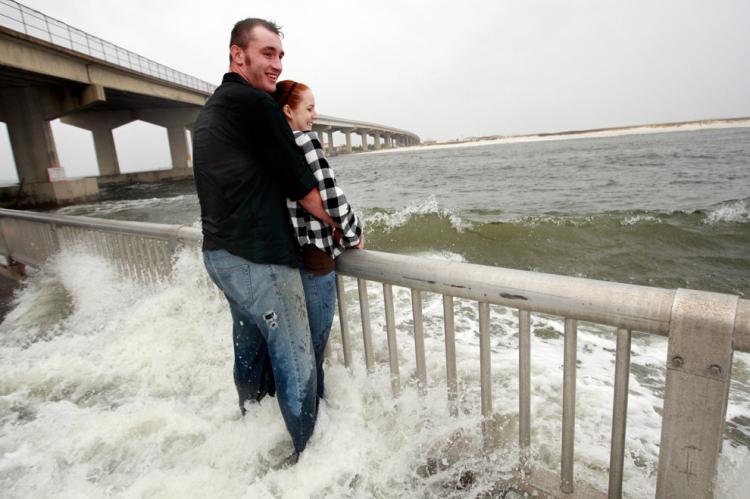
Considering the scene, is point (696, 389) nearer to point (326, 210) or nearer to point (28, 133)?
point (326, 210)

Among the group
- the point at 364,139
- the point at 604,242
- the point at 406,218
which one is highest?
the point at 364,139

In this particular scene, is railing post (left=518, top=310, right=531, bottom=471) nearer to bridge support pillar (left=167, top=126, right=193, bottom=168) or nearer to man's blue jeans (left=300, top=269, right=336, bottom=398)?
man's blue jeans (left=300, top=269, right=336, bottom=398)

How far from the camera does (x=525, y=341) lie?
184cm

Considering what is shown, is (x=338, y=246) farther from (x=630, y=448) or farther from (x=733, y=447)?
(x=733, y=447)

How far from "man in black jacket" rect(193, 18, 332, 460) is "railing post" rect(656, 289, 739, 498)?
1.49 m

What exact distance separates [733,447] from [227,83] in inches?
141

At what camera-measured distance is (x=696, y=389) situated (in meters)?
1.47

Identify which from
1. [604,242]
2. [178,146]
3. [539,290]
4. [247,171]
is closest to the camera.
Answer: [539,290]

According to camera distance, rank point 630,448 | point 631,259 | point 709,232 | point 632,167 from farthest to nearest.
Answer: point 632,167 < point 709,232 < point 631,259 < point 630,448

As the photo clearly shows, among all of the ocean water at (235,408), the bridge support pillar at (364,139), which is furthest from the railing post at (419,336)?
the bridge support pillar at (364,139)

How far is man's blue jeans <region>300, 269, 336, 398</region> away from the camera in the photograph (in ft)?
7.40

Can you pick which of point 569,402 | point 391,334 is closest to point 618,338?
point 569,402

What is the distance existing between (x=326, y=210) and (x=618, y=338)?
4.35ft

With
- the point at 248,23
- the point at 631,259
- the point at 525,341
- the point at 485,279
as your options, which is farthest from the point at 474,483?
the point at 631,259
